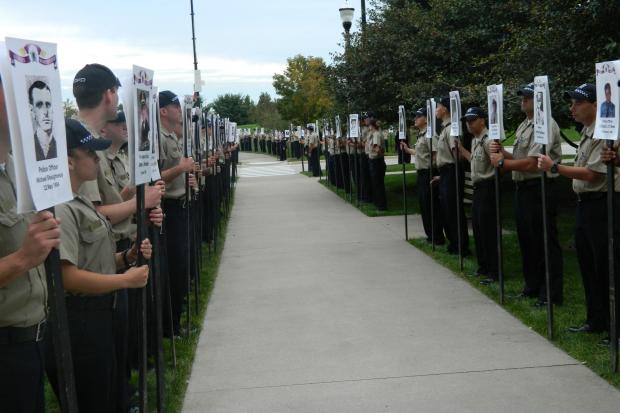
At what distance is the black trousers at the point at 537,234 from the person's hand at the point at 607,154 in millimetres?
1854

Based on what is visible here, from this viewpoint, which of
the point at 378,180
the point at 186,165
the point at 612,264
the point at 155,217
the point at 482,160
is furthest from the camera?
the point at 378,180

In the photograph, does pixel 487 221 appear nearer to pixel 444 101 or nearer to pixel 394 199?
pixel 444 101

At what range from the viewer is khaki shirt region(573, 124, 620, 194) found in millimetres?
6426

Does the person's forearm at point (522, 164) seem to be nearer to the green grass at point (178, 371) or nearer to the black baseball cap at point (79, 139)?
the green grass at point (178, 371)

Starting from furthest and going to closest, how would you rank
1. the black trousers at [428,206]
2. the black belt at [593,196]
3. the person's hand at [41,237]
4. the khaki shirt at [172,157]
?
the black trousers at [428,206] → the khaki shirt at [172,157] → the black belt at [593,196] → the person's hand at [41,237]

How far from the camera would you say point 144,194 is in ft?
14.6

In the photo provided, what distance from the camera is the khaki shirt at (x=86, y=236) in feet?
12.6

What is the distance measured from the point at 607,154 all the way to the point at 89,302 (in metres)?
3.75

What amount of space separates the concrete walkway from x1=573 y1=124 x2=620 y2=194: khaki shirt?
133 centimetres

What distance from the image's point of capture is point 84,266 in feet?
13.6

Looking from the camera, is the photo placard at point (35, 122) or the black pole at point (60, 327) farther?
the black pole at point (60, 327)

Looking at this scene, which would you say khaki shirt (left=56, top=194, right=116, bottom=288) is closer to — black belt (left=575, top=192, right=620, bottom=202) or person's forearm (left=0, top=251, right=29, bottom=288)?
person's forearm (left=0, top=251, right=29, bottom=288)

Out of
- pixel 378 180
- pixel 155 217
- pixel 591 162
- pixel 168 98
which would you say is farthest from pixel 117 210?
pixel 378 180

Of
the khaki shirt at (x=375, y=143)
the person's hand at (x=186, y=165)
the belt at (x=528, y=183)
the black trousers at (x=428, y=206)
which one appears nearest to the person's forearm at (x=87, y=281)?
the person's hand at (x=186, y=165)
